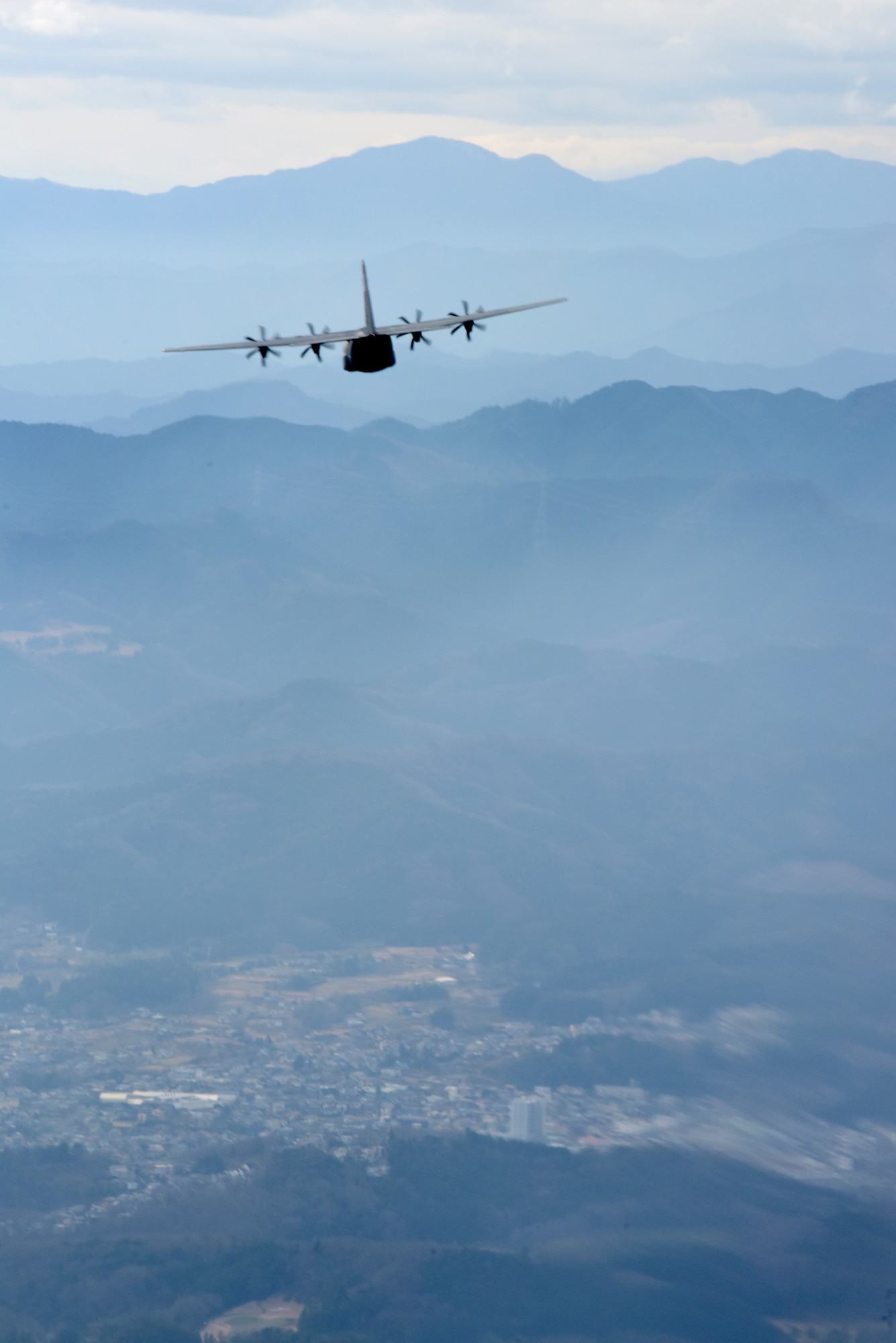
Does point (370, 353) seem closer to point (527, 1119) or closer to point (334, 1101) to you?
point (527, 1119)

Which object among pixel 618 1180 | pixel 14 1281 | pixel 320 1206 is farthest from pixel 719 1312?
pixel 14 1281

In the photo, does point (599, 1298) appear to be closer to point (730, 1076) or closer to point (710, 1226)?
point (710, 1226)

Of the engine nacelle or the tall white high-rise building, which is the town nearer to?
the tall white high-rise building

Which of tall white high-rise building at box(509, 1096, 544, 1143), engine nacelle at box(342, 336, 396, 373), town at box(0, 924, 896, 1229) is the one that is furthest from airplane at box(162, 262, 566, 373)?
tall white high-rise building at box(509, 1096, 544, 1143)

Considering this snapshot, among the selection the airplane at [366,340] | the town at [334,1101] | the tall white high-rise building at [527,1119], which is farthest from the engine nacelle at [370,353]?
the tall white high-rise building at [527,1119]

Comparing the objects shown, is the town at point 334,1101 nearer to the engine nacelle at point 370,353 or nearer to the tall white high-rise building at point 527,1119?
the tall white high-rise building at point 527,1119

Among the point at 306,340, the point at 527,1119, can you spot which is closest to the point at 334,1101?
the point at 527,1119
